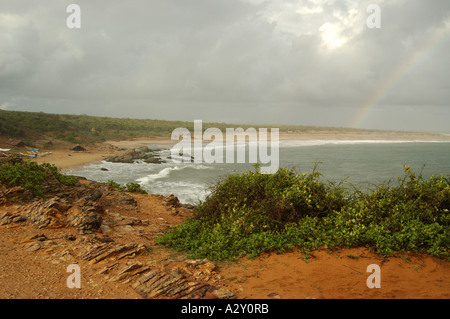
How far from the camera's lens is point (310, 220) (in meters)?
6.29

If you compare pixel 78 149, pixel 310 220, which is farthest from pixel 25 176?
pixel 78 149

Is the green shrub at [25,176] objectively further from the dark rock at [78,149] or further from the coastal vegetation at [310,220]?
the dark rock at [78,149]

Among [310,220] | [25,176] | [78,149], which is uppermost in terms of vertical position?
[78,149]

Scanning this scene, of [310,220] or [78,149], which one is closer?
[310,220]

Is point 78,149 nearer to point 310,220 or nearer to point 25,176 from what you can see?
point 25,176

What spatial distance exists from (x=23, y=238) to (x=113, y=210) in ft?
11.0

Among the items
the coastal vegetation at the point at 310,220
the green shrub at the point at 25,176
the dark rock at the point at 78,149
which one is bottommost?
the coastal vegetation at the point at 310,220

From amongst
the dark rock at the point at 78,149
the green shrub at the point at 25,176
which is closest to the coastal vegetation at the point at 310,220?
the green shrub at the point at 25,176

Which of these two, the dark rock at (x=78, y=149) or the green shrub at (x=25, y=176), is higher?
the dark rock at (x=78, y=149)

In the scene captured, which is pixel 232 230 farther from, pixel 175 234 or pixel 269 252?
pixel 175 234

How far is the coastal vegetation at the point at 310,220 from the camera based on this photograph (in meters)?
5.40

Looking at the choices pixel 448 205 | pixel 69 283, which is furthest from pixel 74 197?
pixel 448 205

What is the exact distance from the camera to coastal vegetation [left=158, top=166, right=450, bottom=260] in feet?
17.7

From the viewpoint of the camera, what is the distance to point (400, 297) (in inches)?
163
